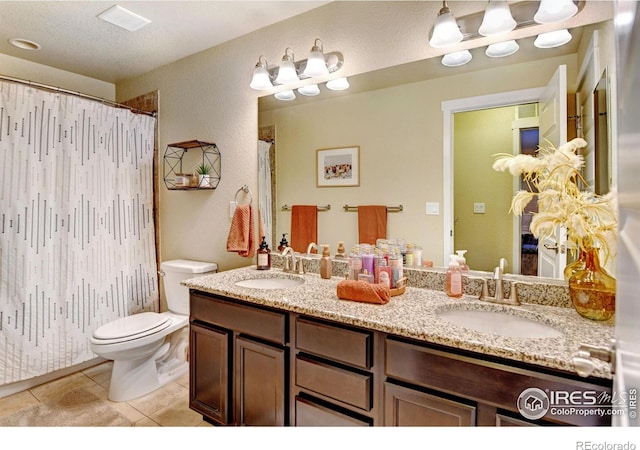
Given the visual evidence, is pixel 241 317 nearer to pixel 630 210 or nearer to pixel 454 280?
pixel 454 280

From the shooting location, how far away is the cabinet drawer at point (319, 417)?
124 centimetres

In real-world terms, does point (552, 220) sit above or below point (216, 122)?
below

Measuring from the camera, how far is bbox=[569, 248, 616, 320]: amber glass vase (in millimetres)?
1104

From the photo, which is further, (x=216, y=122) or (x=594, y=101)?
(x=216, y=122)

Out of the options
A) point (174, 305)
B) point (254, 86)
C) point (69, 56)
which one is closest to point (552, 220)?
point (254, 86)

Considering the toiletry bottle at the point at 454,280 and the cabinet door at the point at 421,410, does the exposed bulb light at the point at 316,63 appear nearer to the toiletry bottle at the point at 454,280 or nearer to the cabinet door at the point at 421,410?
the toiletry bottle at the point at 454,280

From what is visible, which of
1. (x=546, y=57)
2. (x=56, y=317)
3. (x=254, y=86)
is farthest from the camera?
(x=56, y=317)

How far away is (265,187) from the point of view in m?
2.16

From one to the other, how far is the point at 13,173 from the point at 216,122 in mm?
1277

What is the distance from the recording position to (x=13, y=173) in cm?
209

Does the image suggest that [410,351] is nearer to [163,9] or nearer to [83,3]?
[163,9]

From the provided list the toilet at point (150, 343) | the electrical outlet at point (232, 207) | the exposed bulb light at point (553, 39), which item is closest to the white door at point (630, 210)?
the exposed bulb light at point (553, 39)

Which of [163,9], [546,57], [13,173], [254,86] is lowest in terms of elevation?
[13,173]

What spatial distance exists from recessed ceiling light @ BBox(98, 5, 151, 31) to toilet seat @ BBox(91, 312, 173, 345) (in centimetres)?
188
